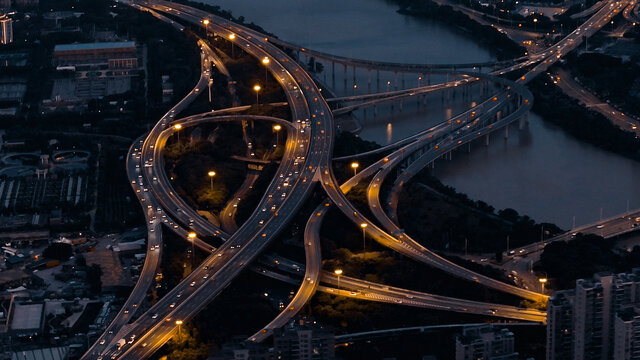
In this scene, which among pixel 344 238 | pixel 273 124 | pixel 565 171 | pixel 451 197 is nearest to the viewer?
pixel 344 238

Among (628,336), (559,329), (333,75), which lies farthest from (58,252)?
(333,75)

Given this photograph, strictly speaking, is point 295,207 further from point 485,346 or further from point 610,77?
point 610,77

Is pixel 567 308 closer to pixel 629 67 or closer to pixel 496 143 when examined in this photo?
pixel 496 143

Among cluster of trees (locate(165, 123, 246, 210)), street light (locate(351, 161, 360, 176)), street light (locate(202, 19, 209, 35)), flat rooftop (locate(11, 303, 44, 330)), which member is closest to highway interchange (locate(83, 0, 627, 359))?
street light (locate(351, 161, 360, 176))

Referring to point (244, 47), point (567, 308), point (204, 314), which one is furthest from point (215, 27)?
point (567, 308)

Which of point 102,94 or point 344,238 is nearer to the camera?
point 344,238

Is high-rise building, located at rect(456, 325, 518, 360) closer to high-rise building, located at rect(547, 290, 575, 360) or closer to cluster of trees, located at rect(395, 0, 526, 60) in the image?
high-rise building, located at rect(547, 290, 575, 360)

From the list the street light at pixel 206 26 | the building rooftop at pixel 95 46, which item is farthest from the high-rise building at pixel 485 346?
the street light at pixel 206 26
